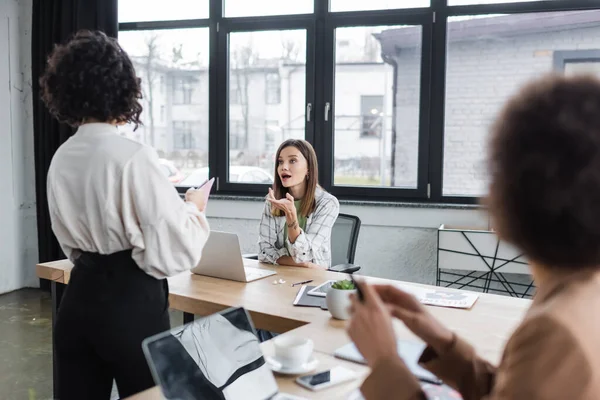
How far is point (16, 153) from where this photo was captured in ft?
15.1

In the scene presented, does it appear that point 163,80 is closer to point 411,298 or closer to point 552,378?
point 411,298

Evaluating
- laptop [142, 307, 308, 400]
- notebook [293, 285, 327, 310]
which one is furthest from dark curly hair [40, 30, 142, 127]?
notebook [293, 285, 327, 310]

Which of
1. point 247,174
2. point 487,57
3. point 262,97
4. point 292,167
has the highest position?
point 487,57

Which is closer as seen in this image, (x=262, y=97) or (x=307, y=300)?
(x=307, y=300)

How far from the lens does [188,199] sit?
5.29ft

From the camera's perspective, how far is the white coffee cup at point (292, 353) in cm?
125

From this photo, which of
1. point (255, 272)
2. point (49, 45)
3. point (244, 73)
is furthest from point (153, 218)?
point (49, 45)

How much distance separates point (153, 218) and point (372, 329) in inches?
29.3

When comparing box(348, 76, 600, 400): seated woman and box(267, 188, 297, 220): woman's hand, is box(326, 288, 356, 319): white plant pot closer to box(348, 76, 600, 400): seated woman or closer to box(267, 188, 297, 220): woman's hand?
box(267, 188, 297, 220): woman's hand

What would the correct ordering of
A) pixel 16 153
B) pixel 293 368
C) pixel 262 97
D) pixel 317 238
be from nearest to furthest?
1. pixel 293 368
2. pixel 317 238
3. pixel 262 97
4. pixel 16 153

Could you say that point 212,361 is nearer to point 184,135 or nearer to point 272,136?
point 272,136

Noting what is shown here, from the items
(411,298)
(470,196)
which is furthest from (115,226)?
(470,196)

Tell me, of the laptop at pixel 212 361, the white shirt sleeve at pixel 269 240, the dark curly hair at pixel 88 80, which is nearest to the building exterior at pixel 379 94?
the white shirt sleeve at pixel 269 240

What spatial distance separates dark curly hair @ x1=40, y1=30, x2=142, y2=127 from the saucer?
73 centimetres
